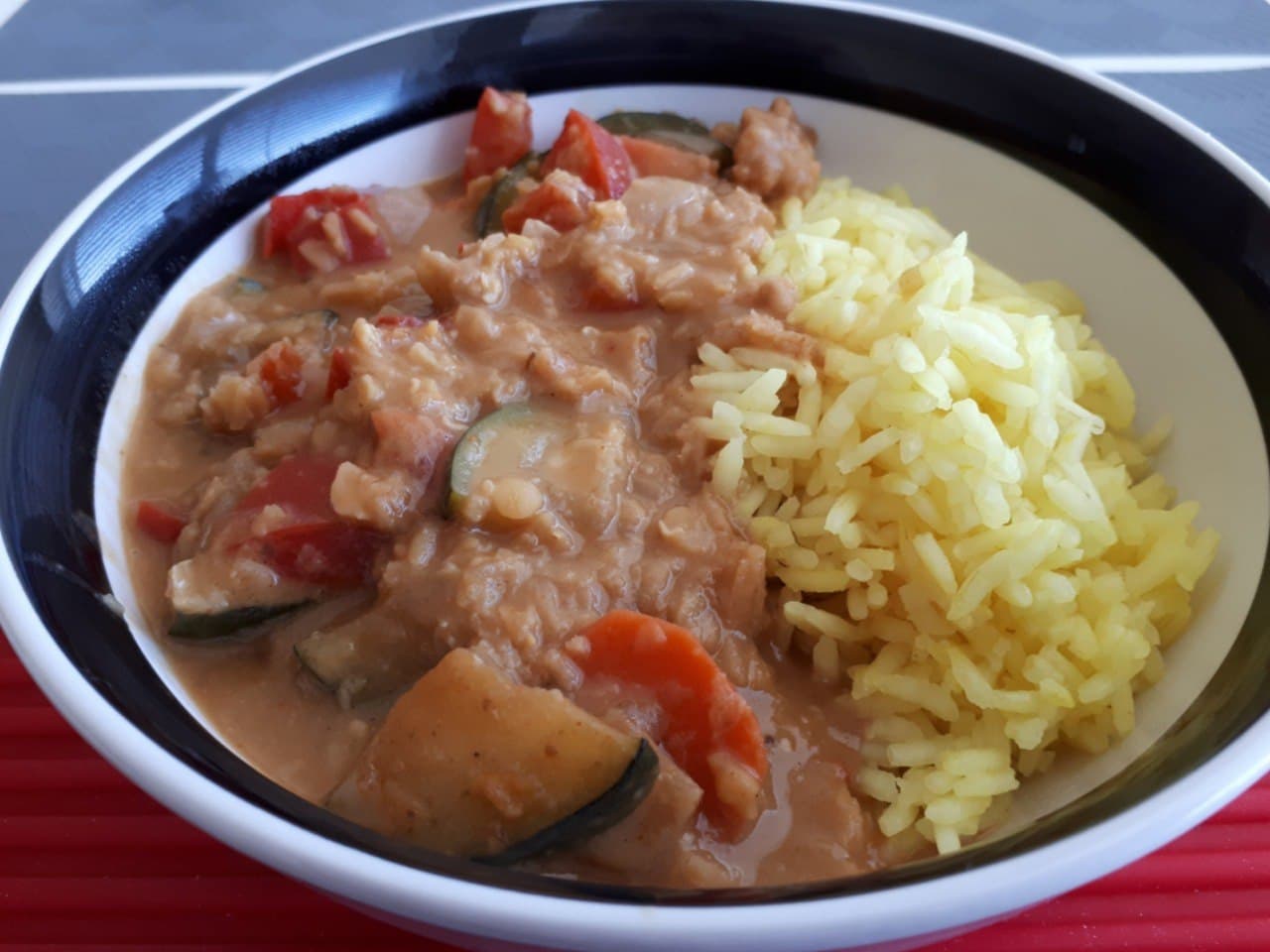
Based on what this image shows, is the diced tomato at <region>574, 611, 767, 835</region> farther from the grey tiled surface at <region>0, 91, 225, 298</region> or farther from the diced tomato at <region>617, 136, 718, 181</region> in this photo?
the grey tiled surface at <region>0, 91, 225, 298</region>

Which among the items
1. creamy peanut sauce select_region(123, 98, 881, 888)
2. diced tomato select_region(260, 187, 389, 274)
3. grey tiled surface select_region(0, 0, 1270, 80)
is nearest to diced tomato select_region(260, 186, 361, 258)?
A: diced tomato select_region(260, 187, 389, 274)

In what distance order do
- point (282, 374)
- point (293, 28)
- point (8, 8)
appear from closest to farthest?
point (282, 374)
point (293, 28)
point (8, 8)

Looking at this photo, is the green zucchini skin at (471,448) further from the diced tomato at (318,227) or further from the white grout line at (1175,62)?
the white grout line at (1175,62)

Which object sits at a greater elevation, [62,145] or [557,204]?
[557,204]

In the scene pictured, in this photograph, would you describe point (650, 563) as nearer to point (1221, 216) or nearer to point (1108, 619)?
point (1108, 619)

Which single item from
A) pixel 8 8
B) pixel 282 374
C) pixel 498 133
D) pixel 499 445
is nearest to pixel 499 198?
pixel 498 133

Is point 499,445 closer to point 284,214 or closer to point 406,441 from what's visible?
point 406,441

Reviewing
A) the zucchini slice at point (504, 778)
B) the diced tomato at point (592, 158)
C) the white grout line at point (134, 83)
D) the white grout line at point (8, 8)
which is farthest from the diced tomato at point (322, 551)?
the white grout line at point (8, 8)
